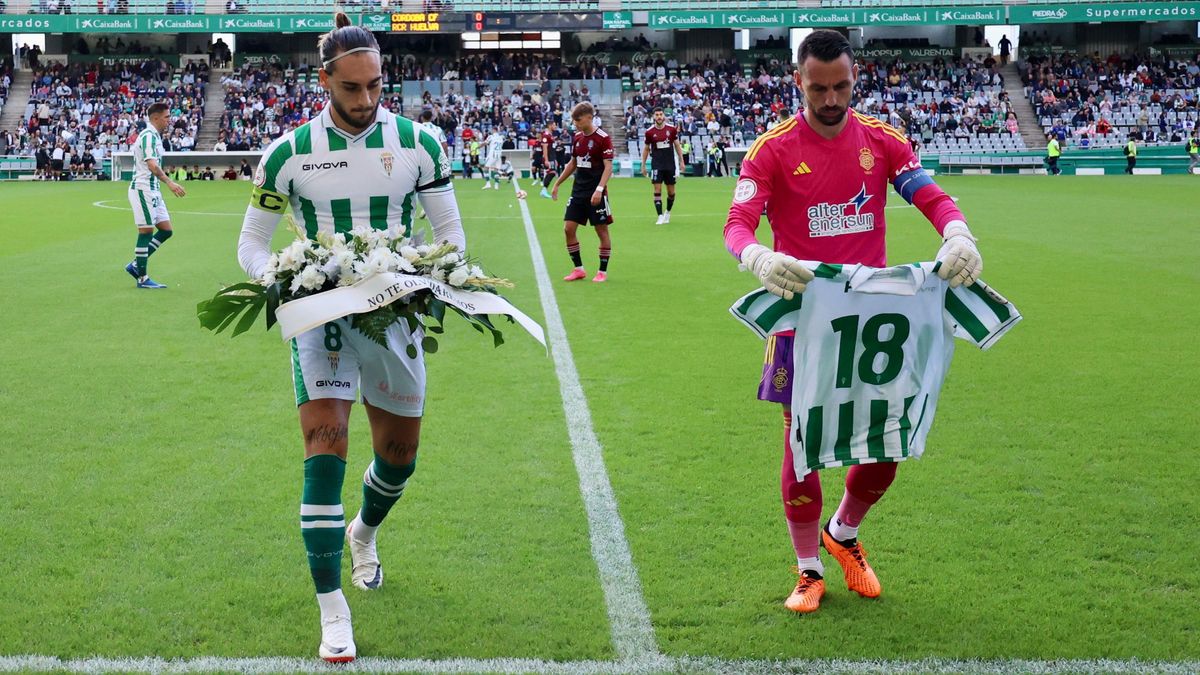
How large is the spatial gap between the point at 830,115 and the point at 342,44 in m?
1.68

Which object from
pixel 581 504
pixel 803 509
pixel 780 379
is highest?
pixel 780 379

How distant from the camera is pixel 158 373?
8594 millimetres

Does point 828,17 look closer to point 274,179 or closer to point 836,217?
point 836,217

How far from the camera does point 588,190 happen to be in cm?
1388

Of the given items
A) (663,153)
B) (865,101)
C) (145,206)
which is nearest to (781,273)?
(145,206)

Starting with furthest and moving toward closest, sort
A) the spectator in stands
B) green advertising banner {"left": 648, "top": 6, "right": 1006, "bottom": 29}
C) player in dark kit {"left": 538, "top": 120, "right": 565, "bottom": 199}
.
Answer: the spectator in stands
green advertising banner {"left": 648, "top": 6, "right": 1006, "bottom": 29}
player in dark kit {"left": 538, "top": 120, "right": 565, "bottom": 199}

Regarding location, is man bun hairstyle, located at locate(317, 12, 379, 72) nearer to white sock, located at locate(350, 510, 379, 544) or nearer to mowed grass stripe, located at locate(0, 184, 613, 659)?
white sock, located at locate(350, 510, 379, 544)

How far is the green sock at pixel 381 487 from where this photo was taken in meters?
4.34

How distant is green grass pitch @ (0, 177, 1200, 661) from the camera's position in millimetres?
4031

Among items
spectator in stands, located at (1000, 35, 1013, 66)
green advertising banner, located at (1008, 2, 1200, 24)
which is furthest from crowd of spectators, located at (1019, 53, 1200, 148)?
green advertising banner, located at (1008, 2, 1200, 24)

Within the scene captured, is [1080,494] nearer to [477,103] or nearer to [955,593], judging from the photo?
[955,593]

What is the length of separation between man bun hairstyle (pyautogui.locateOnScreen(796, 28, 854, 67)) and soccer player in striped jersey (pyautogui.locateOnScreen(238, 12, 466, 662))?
4.44 ft

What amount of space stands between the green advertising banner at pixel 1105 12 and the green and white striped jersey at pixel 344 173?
57849 millimetres

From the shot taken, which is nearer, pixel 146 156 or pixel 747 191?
pixel 747 191
